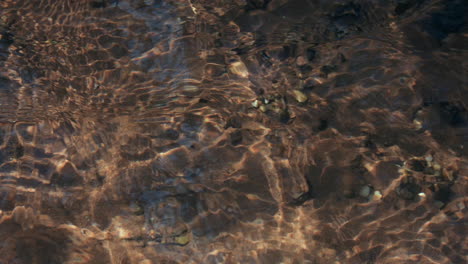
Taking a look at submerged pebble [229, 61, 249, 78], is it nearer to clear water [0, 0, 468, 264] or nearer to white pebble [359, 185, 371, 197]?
clear water [0, 0, 468, 264]

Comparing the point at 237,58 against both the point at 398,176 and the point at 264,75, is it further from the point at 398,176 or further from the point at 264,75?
the point at 398,176

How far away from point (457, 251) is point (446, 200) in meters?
0.51

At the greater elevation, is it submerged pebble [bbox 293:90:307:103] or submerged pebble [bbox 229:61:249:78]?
submerged pebble [bbox 229:61:249:78]

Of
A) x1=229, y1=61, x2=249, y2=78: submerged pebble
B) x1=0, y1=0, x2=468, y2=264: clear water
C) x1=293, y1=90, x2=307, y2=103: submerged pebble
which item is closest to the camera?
x1=0, y1=0, x2=468, y2=264: clear water

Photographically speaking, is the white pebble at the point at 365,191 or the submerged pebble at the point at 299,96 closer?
the white pebble at the point at 365,191

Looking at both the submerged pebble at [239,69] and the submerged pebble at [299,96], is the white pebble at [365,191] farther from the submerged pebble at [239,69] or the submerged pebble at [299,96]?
the submerged pebble at [239,69]

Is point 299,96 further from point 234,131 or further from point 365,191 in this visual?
point 365,191

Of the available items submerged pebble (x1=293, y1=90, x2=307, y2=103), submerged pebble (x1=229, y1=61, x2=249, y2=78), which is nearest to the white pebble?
submerged pebble (x1=293, y1=90, x2=307, y2=103)

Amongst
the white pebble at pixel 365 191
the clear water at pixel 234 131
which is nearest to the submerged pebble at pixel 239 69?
the clear water at pixel 234 131

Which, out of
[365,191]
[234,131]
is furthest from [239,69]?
[365,191]

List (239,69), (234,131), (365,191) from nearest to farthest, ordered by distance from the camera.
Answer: (365,191) < (234,131) < (239,69)

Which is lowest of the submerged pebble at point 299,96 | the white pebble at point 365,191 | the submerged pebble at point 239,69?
the white pebble at point 365,191

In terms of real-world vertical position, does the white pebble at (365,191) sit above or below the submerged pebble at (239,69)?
below

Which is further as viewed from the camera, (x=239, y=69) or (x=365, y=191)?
(x=239, y=69)
